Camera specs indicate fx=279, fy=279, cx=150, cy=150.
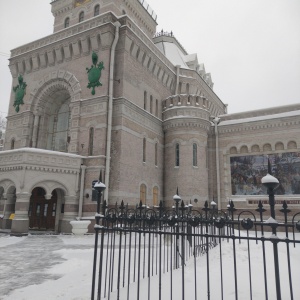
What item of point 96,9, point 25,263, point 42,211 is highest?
point 96,9

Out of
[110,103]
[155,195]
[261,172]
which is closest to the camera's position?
[110,103]

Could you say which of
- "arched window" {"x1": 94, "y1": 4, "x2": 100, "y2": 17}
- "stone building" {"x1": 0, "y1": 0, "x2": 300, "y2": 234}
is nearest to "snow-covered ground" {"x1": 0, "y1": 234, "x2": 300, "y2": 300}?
"stone building" {"x1": 0, "y1": 0, "x2": 300, "y2": 234}

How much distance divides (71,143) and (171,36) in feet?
58.7

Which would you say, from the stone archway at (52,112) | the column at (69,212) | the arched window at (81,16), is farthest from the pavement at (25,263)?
the arched window at (81,16)

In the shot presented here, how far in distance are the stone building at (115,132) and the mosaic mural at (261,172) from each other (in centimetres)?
7

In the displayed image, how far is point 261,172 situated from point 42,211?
16.4 m

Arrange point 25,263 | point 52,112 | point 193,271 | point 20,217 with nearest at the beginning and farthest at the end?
1. point 193,271
2. point 25,263
3. point 20,217
4. point 52,112

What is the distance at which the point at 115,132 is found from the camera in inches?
715

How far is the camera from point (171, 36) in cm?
3003

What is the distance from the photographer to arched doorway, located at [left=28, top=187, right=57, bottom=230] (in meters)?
18.3

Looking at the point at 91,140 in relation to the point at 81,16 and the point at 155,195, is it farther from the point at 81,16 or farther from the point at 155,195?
the point at 81,16

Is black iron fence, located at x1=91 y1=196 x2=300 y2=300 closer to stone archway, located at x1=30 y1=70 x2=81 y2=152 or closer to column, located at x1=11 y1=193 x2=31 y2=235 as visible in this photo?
column, located at x1=11 y1=193 x2=31 y2=235

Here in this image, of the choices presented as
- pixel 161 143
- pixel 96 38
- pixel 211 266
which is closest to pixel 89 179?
pixel 161 143

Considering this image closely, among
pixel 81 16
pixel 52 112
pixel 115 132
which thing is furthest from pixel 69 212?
pixel 81 16
